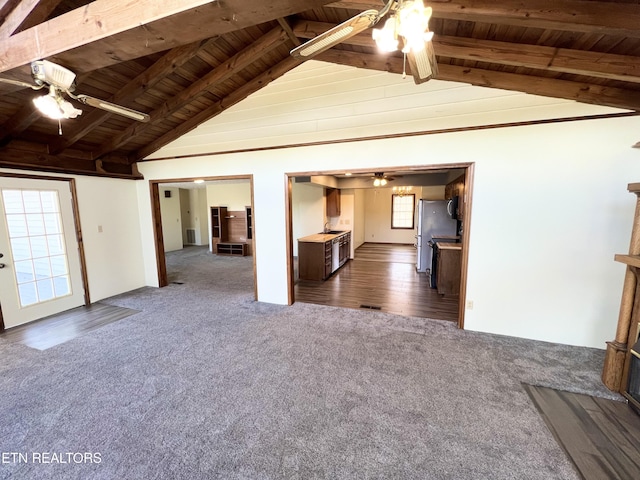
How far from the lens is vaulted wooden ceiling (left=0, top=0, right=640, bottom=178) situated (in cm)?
149

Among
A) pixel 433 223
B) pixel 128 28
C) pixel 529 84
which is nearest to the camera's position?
pixel 128 28

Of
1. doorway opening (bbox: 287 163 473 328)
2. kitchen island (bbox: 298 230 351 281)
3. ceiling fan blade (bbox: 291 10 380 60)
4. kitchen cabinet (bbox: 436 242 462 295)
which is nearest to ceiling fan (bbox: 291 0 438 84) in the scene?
ceiling fan blade (bbox: 291 10 380 60)

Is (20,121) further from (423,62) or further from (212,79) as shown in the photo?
(423,62)

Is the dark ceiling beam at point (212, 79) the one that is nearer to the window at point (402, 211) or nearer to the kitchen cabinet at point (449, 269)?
the kitchen cabinet at point (449, 269)

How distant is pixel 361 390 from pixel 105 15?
3.14 meters

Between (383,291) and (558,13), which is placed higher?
(558,13)

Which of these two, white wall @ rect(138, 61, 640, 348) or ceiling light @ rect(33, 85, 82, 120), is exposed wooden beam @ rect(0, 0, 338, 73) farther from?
white wall @ rect(138, 61, 640, 348)

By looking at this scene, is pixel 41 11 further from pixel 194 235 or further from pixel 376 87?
pixel 194 235

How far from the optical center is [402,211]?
10836 millimetres

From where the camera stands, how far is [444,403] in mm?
2139

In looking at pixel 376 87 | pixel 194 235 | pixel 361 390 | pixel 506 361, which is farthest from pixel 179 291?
pixel 194 235

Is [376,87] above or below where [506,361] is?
above

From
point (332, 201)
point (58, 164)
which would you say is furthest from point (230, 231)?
point (58, 164)

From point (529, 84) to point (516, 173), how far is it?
0.91 metres
